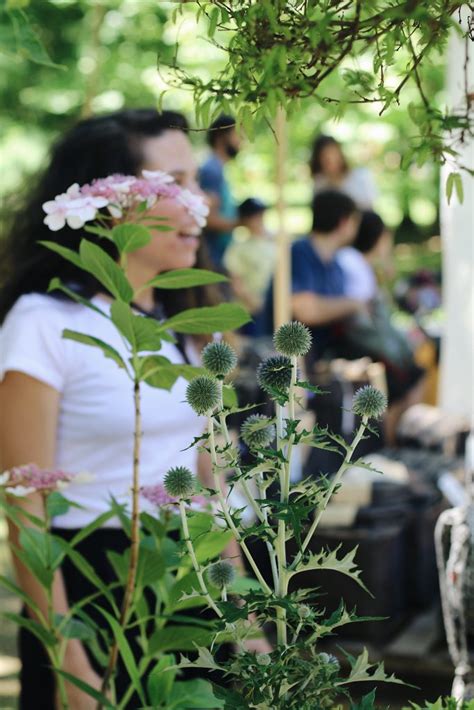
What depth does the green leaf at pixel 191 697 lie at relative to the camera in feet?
5.00

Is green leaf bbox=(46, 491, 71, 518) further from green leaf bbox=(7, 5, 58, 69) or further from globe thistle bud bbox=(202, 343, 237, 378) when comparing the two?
green leaf bbox=(7, 5, 58, 69)

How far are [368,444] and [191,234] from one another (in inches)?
148

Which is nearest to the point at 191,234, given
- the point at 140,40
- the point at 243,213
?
the point at 243,213

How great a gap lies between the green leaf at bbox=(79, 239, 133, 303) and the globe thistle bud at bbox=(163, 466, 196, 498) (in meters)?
0.32

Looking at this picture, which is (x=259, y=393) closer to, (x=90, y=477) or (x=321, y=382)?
(x=321, y=382)

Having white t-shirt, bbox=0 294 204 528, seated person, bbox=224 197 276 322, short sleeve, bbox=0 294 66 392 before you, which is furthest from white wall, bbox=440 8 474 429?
seated person, bbox=224 197 276 322

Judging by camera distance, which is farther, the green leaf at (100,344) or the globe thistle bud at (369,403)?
the green leaf at (100,344)

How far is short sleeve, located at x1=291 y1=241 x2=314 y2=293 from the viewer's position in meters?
5.99

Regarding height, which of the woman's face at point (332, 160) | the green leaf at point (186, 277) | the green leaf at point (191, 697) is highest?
the woman's face at point (332, 160)

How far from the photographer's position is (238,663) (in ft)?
3.70

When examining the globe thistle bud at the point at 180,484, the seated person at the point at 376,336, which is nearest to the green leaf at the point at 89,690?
the globe thistle bud at the point at 180,484

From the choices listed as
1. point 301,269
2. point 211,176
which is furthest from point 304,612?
point 211,176

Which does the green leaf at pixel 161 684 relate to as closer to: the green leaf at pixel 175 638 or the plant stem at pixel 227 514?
the green leaf at pixel 175 638

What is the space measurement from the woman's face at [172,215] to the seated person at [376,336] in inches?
156
